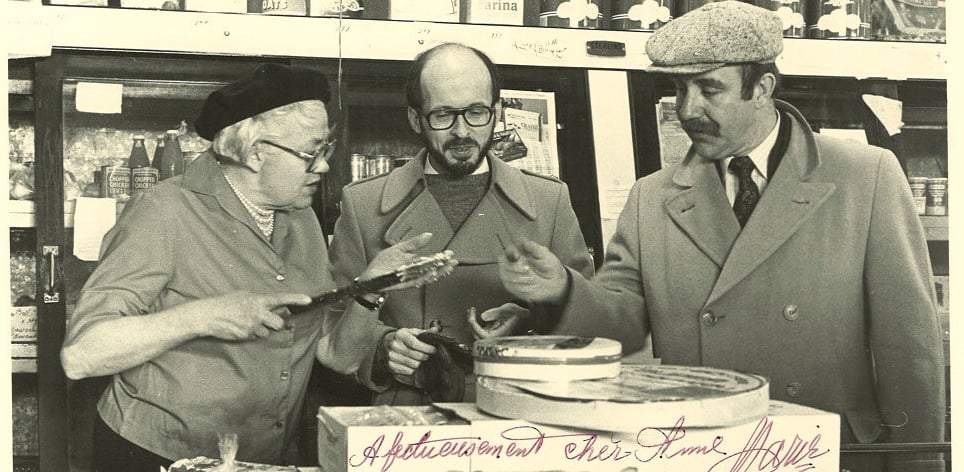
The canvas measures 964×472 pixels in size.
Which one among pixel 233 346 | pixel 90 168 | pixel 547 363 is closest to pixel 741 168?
pixel 547 363

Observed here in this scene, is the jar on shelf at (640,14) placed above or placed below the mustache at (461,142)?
above

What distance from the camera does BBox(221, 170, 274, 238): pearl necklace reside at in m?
2.30

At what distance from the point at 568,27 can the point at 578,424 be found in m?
1.47

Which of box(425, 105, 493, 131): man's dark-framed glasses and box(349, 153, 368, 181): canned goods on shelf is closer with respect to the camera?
box(425, 105, 493, 131): man's dark-framed glasses

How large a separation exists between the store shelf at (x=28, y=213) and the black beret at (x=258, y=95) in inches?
18.9

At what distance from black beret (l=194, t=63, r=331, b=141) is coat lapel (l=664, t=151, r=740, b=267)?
87 cm

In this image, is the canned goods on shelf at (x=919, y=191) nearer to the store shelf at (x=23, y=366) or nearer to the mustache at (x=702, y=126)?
the mustache at (x=702, y=126)

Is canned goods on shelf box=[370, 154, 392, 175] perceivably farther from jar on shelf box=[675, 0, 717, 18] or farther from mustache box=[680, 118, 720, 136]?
jar on shelf box=[675, 0, 717, 18]

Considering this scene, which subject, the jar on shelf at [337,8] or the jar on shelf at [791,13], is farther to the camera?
the jar on shelf at [791,13]

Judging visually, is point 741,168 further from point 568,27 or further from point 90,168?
point 90,168

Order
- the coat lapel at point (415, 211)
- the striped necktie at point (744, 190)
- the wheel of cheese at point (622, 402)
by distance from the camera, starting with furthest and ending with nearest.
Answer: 1. the coat lapel at point (415, 211)
2. the striped necktie at point (744, 190)
3. the wheel of cheese at point (622, 402)

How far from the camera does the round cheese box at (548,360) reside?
61.7 inches

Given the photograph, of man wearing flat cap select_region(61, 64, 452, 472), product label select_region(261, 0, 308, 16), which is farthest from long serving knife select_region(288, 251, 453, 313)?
product label select_region(261, 0, 308, 16)

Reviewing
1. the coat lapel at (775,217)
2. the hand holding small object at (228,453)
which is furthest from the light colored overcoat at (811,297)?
the hand holding small object at (228,453)
